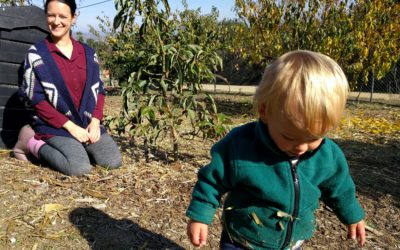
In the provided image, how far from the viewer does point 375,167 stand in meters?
4.39

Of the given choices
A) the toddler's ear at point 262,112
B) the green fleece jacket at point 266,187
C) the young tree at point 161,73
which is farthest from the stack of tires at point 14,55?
the toddler's ear at point 262,112

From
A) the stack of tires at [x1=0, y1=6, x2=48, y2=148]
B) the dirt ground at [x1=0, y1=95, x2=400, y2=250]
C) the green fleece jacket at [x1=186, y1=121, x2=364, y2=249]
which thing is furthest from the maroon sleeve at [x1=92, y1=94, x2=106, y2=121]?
the green fleece jacket at [x1=186, y1=121, x2=364, y2=249]

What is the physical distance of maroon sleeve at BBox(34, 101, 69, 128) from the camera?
355 centimetres

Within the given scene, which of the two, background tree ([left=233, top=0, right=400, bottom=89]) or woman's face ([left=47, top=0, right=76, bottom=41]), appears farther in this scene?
background tree ([left=233, top=0, right=400, bottom=89])

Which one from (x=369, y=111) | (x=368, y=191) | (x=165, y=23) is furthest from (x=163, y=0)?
(x=369, y=111)

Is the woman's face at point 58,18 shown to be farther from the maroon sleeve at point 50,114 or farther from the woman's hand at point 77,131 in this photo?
the woman's hand at point 77,131

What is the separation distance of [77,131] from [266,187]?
2.25 metres

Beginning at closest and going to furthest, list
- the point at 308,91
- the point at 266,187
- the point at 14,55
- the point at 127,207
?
the point at 308,91 < the point at 266,187 < the point at 127,207 < the point at 14,55

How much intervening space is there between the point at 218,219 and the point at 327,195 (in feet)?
3.90

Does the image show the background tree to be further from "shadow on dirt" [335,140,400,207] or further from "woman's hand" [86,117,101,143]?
"woman's hand" [86,117,101,143]

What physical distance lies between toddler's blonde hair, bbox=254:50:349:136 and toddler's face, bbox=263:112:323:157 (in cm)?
3

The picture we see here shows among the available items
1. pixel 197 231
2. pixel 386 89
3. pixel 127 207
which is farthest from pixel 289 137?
pixel 386 89

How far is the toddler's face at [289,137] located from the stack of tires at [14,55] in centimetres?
302

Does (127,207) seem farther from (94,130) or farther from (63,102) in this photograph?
(63,102)
